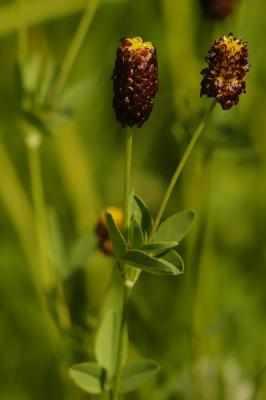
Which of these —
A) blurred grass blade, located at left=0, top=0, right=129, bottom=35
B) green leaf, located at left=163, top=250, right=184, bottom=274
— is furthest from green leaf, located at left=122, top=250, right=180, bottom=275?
blurred grass blade, located at left=0, top=0, right=129, bottom=35

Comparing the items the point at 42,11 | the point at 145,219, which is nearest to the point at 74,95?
the point at 42,11

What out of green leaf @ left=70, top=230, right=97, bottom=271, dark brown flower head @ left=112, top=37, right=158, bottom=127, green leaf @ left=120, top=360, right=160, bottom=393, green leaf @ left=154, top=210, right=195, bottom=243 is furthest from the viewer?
green leaf @ left=70, top=230, right=97, bottom=271

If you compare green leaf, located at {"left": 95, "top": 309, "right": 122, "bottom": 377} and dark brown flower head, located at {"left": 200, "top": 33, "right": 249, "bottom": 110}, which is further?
green leaf, located at {"left": 95, "top": 309, "right": 122, "bottom": 377}

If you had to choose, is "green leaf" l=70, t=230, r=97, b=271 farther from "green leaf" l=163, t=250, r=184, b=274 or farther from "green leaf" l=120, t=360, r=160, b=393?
"green leaf" l=163, t=250, r=184, b=274

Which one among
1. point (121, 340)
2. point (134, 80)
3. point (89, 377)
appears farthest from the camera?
point (89, 377)

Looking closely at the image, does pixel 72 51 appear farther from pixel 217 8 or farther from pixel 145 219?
pixel 145 219

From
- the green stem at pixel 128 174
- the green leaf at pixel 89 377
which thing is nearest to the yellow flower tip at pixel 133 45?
the green stem at pixel 128 174
